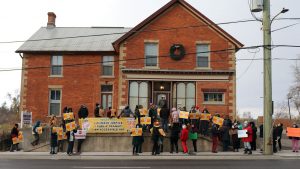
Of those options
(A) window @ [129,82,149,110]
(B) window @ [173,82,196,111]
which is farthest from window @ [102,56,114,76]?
(B) window @ [173,82,196,111]

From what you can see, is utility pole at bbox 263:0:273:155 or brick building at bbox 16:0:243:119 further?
brick building at bbox 16:0:243:119

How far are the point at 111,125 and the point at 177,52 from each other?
30.7ft

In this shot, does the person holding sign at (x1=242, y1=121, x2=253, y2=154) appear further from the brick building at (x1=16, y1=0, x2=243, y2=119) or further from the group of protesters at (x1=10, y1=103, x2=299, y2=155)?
the brick building at (x1=16, y1=0, x2=243, y2=119)

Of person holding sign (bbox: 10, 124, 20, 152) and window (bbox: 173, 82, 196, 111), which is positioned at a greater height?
window (bbox: 173, 82, 196, 111)

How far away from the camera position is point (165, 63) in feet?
96.5

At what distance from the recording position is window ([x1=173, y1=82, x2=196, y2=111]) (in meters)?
29.1

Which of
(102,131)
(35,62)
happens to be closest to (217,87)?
(102,131)

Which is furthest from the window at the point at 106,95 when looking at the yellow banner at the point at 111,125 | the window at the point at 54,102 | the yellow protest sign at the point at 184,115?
the yellow protest sign at the point at 184,115

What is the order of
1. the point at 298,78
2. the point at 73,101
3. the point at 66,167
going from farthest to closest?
1. the point at 298,78
2. the point at 73,101
3. the point at 66,167

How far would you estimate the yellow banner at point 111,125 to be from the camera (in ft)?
76.4

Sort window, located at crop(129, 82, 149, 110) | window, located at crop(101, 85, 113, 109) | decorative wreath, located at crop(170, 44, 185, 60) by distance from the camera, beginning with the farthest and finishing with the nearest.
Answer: window, located at crop(101, 85, 113, 109) → decorative wreath, located at crop(170, 44, 185, 60) → window, located at crop(129, 82, 149, 110)

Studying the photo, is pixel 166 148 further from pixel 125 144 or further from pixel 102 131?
pixel 102 131

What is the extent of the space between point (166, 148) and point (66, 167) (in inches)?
362

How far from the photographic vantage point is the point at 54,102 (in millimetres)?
31547
